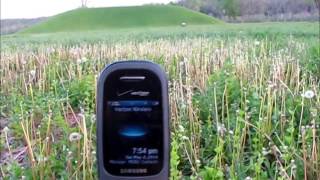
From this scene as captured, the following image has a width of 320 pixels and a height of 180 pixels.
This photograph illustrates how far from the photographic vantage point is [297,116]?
385 centimetres

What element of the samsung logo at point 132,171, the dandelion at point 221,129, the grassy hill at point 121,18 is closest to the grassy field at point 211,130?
the dandelion at point 221,129

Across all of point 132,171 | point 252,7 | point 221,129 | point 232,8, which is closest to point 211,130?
point 221,129

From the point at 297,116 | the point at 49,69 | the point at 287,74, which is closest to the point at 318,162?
the point at 297,116

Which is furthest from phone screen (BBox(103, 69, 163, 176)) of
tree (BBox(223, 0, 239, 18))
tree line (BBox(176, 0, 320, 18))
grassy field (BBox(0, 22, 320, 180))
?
tree (BBox(223, 0, 239, 18))

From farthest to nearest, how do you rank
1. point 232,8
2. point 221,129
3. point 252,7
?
1. point 232,8
2. point 252,7
3. point 221,129

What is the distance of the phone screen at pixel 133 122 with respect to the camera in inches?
66.0

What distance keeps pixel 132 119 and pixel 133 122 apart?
0.01 metres

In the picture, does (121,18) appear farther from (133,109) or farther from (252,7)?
(133,109)

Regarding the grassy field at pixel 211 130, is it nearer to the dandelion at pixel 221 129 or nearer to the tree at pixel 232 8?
the dandelion at pixel 221 129

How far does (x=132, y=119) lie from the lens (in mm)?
1683

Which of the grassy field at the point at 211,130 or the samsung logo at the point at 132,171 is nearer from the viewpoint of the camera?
the samsung logo at the point at 132,171

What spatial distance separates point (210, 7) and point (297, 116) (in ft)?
272

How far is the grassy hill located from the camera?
5791 centimetres

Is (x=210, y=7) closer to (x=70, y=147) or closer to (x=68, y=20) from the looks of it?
(x=68, y=20)
